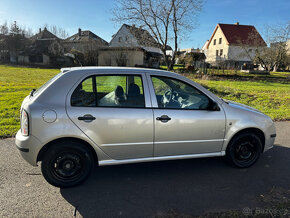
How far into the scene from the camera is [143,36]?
18.7 metres

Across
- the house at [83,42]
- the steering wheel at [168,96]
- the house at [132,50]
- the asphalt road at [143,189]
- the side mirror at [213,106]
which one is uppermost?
the house at [83,42]

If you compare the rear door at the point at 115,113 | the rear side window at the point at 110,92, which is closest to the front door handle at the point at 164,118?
the rear door at the point at 115,113

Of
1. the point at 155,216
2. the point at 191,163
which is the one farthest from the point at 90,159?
the point at 191,163

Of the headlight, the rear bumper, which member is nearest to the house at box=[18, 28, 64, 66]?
the headlight

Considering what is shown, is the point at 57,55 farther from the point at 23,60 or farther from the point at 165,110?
the point at 165,110

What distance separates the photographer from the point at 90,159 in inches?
124

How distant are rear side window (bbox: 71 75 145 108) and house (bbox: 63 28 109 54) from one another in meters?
30.8

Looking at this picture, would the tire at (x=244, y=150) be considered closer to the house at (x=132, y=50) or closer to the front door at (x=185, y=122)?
the front door at (x=185, y=122)

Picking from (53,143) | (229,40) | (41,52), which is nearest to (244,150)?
(53,143)

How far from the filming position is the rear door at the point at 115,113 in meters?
3.02

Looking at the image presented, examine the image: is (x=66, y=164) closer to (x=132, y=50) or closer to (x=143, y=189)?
(x=143, y=189)

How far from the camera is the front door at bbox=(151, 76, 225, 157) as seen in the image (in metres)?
3.31

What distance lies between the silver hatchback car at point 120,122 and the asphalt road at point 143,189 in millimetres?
309

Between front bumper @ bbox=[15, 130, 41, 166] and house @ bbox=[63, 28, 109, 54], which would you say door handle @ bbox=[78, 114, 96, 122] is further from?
house @ bbox=[63, 28, 109, 54]
